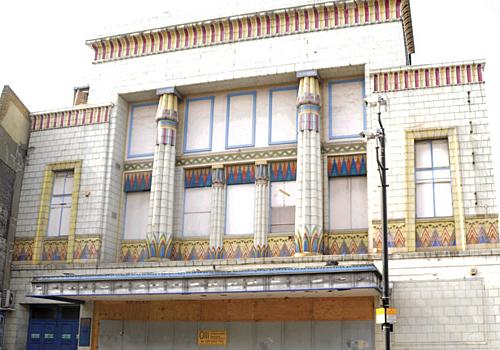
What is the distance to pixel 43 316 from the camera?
28594mm

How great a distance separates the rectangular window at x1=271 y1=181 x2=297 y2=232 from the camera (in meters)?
26.3

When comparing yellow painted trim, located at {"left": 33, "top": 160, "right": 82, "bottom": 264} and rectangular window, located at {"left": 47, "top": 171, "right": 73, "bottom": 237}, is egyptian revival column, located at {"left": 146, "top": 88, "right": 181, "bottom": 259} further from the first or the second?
rectangular window, located at {"left": 47, "top": 171, "right": 73, "bottom": 237}

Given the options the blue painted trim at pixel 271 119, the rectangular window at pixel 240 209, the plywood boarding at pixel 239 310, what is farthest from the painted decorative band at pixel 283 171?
the plywood boarding at pixel 239 310

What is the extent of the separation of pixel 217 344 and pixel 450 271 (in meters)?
9.03

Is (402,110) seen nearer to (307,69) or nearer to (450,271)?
(307,69)

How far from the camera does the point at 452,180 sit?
23.6 metres

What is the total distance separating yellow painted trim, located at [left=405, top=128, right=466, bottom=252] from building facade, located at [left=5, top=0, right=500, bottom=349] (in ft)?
0.23

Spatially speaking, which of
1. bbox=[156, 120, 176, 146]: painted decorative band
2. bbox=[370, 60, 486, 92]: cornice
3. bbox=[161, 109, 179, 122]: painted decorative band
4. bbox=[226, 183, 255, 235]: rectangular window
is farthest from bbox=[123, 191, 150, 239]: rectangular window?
A: bbox=[370, 60, 486, 92]: cornice

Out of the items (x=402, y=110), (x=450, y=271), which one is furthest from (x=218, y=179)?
(x=450, y=271)

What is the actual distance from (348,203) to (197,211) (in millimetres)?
6439

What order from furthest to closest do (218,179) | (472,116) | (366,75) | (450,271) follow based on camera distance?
(218,179) < (366,75) < (472,116) < (450,271)

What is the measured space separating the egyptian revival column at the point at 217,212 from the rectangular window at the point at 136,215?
318 centimetres

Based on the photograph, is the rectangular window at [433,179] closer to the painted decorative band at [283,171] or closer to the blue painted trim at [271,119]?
the painted decorative band at [283,171]

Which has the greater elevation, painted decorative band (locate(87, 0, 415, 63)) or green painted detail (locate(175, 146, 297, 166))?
painted decorative band (locate(87, 0, 415, 63))
